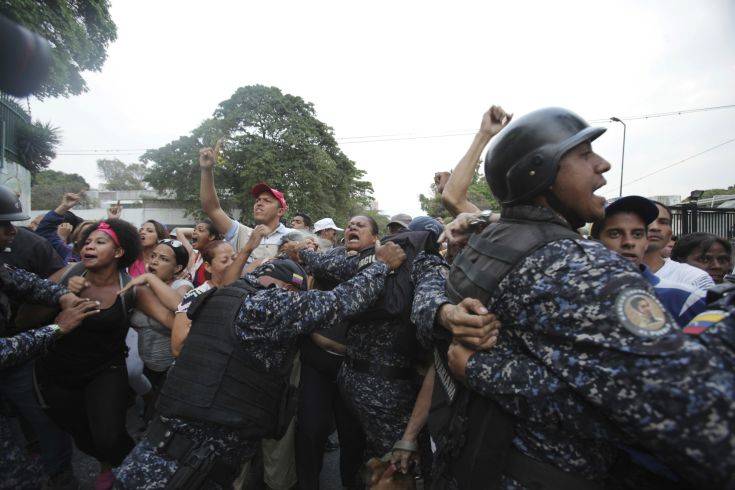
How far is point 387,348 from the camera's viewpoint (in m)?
2.56

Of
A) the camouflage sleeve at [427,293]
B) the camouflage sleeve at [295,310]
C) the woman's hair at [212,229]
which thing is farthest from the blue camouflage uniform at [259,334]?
the woman's hair at [212,229]

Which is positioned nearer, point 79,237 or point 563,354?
point 563,354

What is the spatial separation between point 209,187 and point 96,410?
88.0 inches

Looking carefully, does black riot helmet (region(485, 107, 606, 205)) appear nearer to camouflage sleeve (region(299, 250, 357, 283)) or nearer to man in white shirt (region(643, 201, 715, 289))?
camouflage sleeve (region(299, 250, 357, 283))

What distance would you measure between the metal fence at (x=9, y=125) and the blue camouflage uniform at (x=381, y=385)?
41.3ft

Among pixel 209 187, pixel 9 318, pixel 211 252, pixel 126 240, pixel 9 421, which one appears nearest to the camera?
pixel 9 421

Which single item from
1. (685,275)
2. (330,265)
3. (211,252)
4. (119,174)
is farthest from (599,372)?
(119,174)

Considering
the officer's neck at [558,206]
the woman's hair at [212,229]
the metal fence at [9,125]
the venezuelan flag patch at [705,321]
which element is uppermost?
the metal fence at [9,125]

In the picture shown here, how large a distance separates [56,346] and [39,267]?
1311 millimetres

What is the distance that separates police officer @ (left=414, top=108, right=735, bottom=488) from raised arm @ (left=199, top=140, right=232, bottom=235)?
10.3 feet

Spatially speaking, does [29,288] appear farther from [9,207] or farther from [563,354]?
[563,354]

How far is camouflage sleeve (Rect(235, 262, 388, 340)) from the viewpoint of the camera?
212cm

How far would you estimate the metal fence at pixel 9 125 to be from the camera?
10.7 metres

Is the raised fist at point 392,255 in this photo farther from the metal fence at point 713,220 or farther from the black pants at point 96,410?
the metal fence at point 713,220
